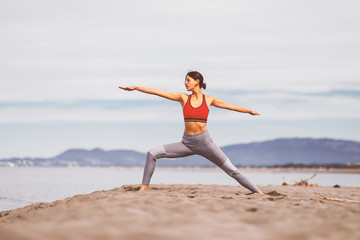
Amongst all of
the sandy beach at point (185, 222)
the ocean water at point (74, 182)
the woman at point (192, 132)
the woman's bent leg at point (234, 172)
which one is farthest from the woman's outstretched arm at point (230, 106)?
the ocean water at point (74, 182)

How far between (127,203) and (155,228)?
1.66 m

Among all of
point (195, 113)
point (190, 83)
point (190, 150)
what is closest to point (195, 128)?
point (195, 113)

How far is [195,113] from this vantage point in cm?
887

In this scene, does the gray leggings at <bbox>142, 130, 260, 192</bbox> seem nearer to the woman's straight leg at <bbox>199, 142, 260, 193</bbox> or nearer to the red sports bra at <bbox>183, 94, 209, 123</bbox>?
the woman's straight leg at <bbox>199, 142, 260, 193</bbox>

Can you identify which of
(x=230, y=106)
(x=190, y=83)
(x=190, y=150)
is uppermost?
(x=190, y=83)

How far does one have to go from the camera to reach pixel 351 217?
646cm

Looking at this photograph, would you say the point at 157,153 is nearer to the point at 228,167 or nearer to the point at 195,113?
the point at 195,113

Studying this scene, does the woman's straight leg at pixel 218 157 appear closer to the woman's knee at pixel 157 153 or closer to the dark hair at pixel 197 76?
the woman's knee at pixel 157 153

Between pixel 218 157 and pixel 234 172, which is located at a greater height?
pixel 218 157

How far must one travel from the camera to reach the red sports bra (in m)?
8.88

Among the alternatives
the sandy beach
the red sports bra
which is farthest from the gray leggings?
the sandy beach

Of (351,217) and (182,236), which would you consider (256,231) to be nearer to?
(182,236)

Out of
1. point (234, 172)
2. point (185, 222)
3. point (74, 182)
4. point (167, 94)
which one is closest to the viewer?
point (185, 222)

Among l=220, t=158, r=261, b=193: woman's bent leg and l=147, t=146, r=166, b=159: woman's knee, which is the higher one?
l=147, t=146, r=166, b=159: woman's knee
